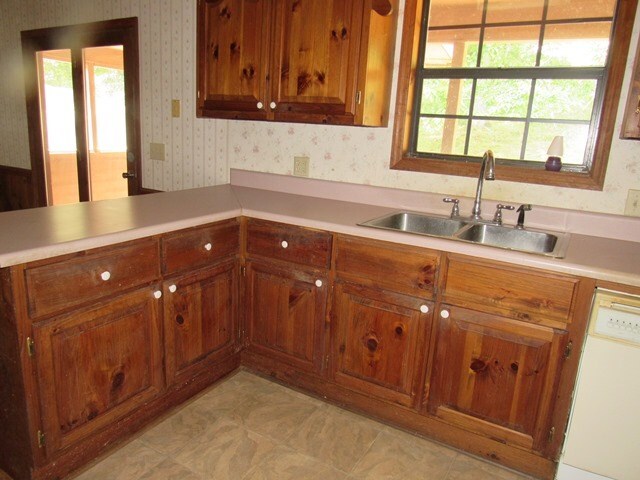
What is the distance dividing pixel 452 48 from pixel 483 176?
73cm

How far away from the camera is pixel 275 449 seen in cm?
182

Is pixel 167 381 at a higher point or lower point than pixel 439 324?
lower

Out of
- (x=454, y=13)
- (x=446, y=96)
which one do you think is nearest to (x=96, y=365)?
(x=446, y=96)

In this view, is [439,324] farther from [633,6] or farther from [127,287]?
[633,6]

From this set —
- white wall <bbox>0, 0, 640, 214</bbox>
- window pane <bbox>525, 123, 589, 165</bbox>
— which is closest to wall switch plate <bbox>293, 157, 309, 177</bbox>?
white wall <bbox>0, 0, 640, 214</bbox>

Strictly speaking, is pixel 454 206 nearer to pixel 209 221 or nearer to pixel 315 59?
pixel 315 59

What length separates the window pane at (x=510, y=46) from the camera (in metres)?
2.03

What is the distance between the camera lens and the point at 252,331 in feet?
7.44

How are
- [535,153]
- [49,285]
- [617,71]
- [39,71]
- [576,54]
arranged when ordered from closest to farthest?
1. [49,285]
2. [617,71]
3. [576,54]
4. [535,153]
5. [39,71]

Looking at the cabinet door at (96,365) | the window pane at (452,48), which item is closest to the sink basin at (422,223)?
the window pane at (452,48)

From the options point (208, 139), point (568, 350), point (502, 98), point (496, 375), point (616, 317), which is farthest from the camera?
point (208, 139)

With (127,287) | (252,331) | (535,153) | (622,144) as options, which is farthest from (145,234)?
(622,144)

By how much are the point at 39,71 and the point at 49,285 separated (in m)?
2.81

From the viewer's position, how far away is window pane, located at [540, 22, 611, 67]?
1908 mm
